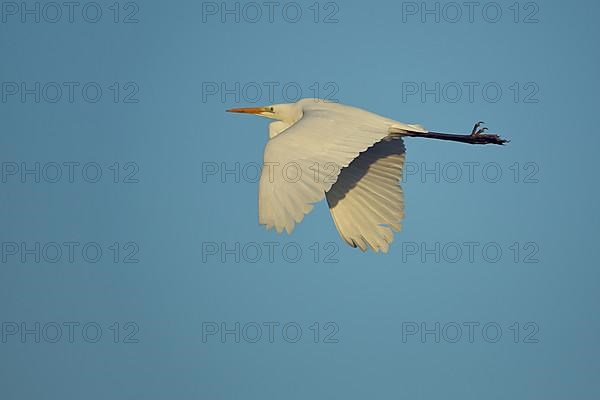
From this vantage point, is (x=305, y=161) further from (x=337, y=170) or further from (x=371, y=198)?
(x=371, y=198)

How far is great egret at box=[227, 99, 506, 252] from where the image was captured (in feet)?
31.3

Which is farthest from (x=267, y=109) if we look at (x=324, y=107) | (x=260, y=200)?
(x=260, y=200)

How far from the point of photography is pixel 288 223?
934 centimetres

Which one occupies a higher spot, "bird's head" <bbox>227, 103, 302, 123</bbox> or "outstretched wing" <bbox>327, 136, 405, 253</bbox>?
"bird's head" <bbox>227, 103, 302, 123</bbox>

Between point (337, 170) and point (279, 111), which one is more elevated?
point (279, 111)

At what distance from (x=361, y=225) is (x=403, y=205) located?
607 millimetres

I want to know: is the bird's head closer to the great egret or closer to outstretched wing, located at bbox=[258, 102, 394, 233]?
the great egret

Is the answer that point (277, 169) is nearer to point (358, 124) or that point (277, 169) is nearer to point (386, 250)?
point (358, 124)

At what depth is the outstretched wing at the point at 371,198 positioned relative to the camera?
13047 millimetres

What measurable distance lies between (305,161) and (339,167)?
33 centimetres

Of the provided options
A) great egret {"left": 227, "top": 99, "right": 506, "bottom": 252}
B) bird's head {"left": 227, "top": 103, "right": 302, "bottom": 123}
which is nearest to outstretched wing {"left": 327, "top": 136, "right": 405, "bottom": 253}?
great egret {"left": 227, "top": 99, "right": 506, "bottom": 252}

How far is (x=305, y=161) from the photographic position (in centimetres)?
1004

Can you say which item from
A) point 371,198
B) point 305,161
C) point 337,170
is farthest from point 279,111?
point 337,170

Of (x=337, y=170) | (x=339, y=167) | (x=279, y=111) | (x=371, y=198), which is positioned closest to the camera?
(x=337, y=170)
